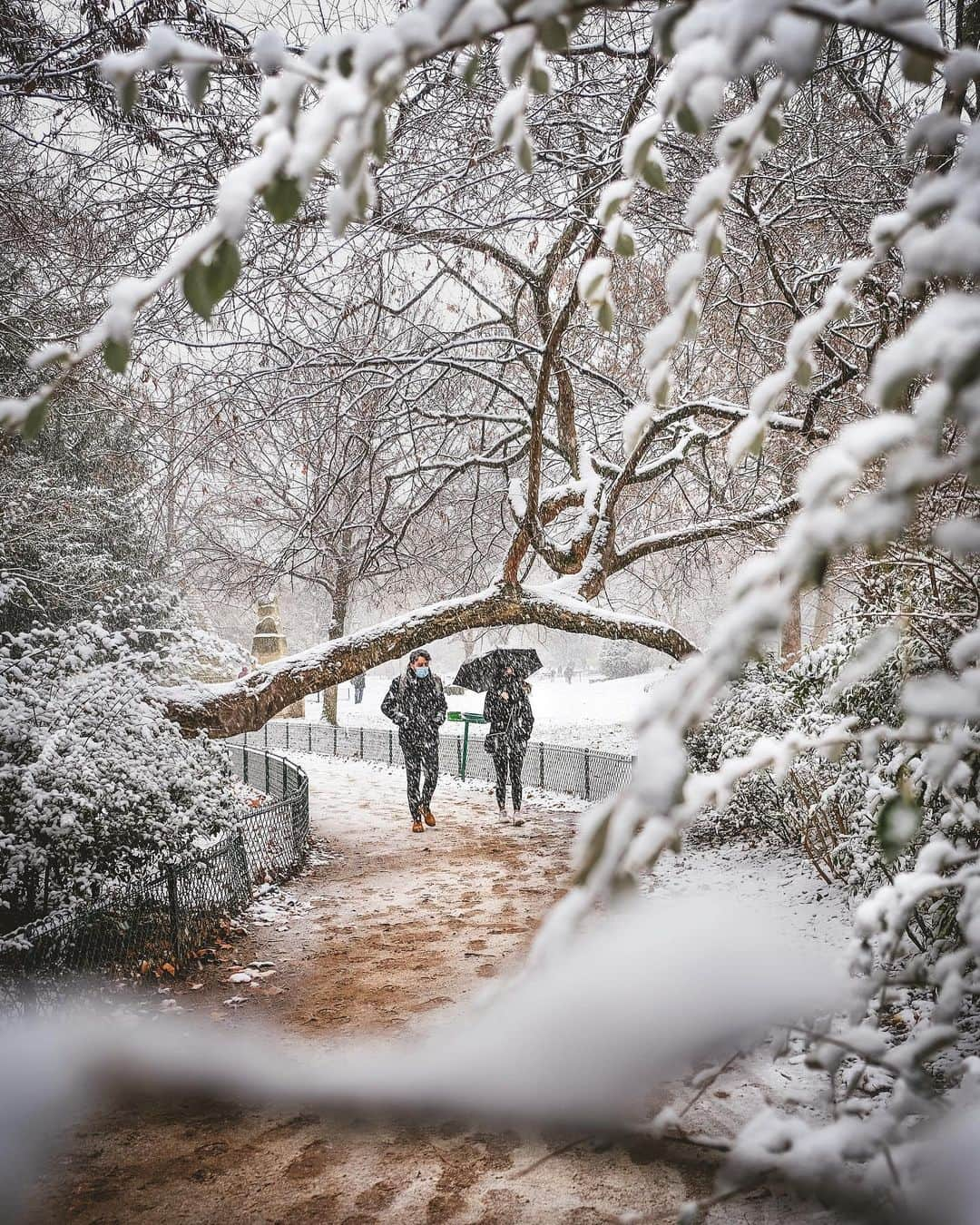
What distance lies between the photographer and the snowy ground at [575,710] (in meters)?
21.1

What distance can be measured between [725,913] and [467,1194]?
3.75 m

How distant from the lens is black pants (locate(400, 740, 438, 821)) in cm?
988

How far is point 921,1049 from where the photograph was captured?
136cm

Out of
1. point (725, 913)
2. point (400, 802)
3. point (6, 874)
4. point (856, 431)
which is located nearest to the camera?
point (856, 431)

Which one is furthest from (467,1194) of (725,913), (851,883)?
(725,913)

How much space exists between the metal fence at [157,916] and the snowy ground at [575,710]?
10.5 m

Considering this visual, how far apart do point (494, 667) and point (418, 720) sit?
5.65ft

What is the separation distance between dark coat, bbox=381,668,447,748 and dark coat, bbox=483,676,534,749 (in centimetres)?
70

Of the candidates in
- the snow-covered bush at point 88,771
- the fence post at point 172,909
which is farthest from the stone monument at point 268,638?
the fence post at point 172,909

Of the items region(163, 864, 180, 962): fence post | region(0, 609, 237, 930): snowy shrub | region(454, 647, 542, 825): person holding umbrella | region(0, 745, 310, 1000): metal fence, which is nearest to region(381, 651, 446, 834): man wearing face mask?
region(454, 647, 542, 825): person holding umbrella

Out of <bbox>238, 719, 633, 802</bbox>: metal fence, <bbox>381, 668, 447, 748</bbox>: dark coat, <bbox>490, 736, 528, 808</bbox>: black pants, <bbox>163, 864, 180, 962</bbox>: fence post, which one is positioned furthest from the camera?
<bbox>238, 719, 633, 802</bbox>: metal fence

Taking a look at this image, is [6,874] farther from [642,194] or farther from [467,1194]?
[642,194]

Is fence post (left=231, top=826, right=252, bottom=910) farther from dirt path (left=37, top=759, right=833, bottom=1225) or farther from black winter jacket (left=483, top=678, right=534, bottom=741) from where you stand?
black winter jacket (left=483, top=678, right=534, bottom=741)

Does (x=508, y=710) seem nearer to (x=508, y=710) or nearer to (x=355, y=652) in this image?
(x=508, y=710)
